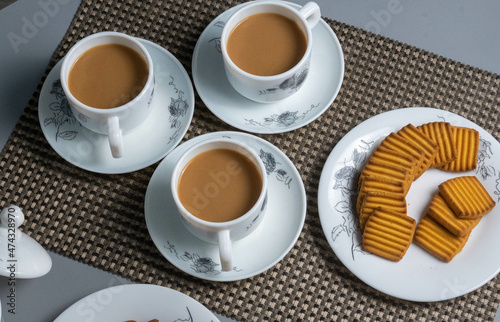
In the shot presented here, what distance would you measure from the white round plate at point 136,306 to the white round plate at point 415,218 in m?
0.29

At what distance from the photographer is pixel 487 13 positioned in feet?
4.68

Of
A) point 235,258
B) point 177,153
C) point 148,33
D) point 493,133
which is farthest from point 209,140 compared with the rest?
point 493,133

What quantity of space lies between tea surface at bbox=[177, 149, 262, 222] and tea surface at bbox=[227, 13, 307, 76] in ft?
0.57

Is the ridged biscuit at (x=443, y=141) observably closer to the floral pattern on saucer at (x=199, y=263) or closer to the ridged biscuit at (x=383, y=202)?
the ridged biscuit at (x=383, y=202)

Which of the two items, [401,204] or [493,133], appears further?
[493,133]

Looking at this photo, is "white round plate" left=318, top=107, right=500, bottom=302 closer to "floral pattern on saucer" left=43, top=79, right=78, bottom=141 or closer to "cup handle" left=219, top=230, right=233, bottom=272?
"cup handle" left=219, top=230, right=233, bottom=272

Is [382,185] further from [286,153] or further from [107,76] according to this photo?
[107,76]

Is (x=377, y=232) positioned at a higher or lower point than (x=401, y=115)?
lower

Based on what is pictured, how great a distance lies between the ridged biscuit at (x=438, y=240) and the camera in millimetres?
1234

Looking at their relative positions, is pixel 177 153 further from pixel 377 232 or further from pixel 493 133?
pixel 493 133

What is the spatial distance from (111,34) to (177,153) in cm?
26

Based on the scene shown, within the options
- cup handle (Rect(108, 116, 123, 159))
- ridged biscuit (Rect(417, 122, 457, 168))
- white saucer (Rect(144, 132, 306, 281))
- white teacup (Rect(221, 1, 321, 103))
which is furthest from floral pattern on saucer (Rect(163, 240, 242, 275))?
ridged biscuit (Rect(417, 122, 457, 168))

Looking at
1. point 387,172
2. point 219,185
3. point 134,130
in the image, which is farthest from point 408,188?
point 134,130

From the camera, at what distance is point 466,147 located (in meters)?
1.28
